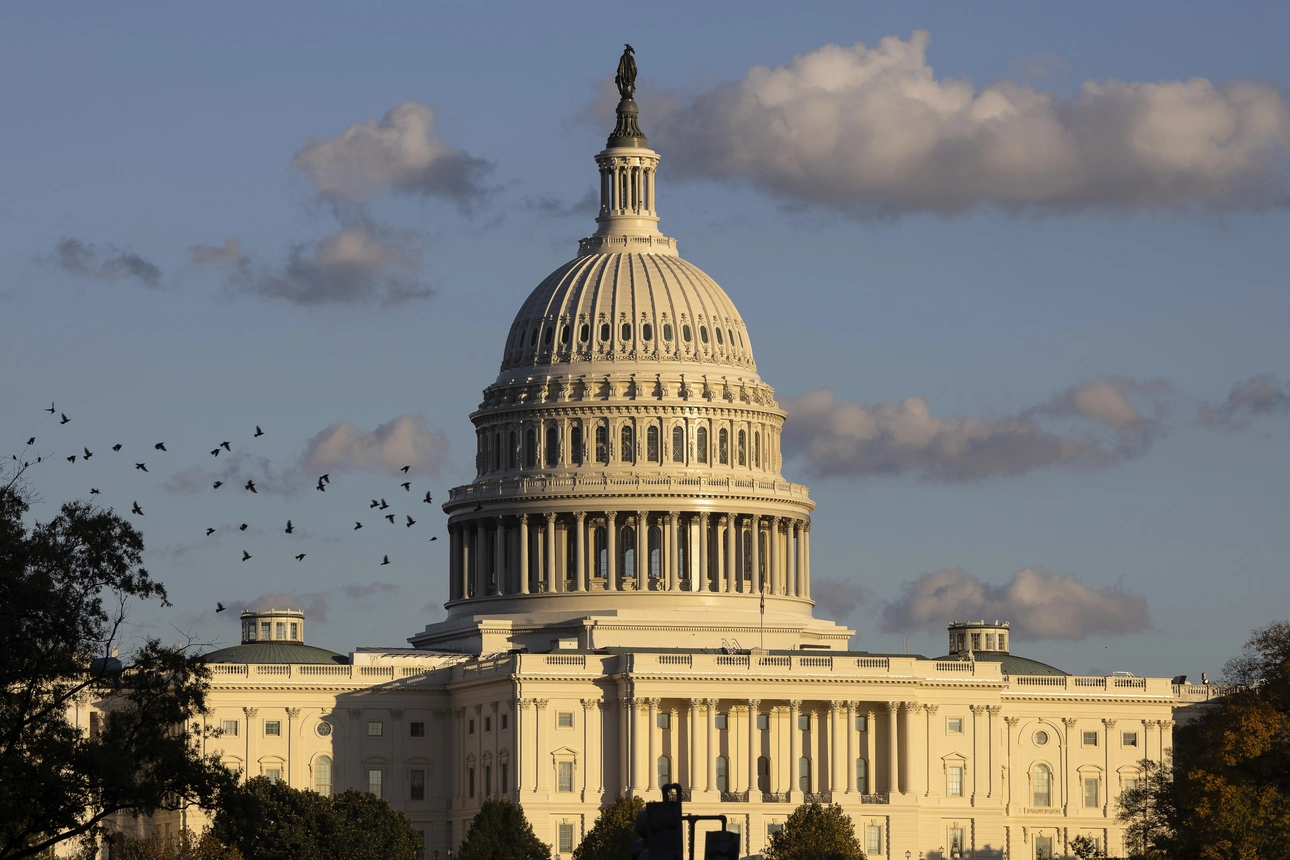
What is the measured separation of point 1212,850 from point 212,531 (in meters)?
42.4

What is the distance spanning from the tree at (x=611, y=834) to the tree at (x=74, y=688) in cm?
7612

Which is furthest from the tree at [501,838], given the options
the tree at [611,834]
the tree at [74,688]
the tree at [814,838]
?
the tree at [74,688]

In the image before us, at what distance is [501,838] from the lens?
19025cm

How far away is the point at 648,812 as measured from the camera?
68438 mm

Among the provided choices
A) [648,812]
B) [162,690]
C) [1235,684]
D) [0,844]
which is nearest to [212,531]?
[0,844]

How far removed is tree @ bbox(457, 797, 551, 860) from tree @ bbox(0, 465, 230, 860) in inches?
3257

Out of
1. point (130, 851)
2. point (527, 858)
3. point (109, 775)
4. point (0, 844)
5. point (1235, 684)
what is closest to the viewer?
point (109, 775)

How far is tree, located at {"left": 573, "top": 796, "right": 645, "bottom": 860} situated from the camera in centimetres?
18288

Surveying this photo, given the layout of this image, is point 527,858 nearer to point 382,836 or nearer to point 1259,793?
point 382,836

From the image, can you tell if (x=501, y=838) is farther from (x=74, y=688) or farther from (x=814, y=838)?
(x=74, y=688)

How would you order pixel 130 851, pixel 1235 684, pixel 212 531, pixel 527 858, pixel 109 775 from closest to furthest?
1. pixel 109 775
2. pixel 212 531
3. pixel 1235 684
4. pixel 130 851
5. pixel 527 858

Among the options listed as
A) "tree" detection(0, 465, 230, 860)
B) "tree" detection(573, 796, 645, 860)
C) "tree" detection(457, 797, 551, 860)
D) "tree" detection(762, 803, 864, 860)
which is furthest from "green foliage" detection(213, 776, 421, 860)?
"tree" detection(0, 465, 230, 860)

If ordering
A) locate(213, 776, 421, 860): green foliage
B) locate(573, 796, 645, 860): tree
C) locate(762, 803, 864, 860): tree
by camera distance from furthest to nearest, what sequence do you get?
locate(762, 803, 864, 860): tree → locate(573, 796, 645, 860): tree → locate(213, 776, 421, 860): green foliage

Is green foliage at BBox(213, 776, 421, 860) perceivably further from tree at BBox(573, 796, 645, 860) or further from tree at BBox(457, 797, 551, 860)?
tree at BBox(573, 796, 645, 860)
